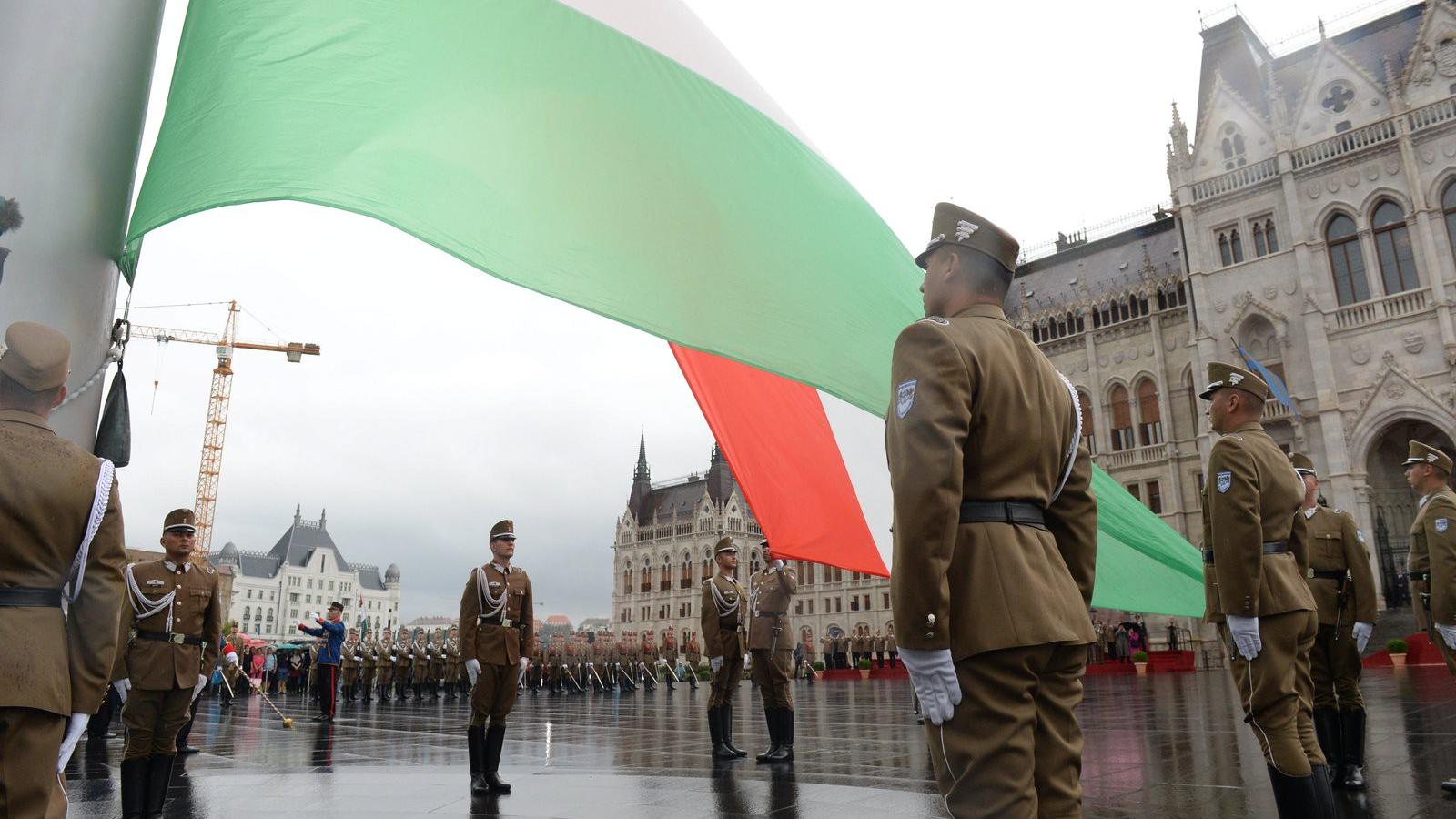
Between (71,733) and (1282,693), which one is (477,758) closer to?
(71,733)

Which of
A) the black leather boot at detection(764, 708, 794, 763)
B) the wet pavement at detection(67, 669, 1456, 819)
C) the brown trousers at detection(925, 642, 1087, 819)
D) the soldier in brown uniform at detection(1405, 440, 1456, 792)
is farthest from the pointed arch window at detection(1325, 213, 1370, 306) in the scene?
the brown trousers at detection(925, 642, 1087, 819)

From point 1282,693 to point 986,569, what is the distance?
2.71 metres

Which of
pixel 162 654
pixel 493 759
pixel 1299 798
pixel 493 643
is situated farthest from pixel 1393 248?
pixel 162 654

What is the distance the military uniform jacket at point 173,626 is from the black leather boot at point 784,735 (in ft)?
15.1

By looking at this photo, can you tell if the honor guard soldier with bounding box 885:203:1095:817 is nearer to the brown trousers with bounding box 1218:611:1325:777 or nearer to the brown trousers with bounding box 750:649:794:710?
the brown trousers with bounding box 1218:611:1325:777

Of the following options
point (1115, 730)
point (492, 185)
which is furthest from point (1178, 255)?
point (492, 185)

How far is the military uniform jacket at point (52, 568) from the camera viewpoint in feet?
8.71

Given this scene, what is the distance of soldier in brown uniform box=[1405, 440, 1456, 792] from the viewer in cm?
600

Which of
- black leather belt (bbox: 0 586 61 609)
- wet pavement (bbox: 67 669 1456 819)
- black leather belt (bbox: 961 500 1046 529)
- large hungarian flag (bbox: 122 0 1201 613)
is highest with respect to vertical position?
large hungarian flag (bbox: 122 0 1201 613)

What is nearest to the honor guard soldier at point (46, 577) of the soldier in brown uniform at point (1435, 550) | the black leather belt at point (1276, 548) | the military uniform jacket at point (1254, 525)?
the military uniform jacket at point (1254, 525)

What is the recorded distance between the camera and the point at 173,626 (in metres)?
6.11

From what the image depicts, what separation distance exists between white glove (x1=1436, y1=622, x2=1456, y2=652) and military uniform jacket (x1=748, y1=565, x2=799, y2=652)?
17.3 feet

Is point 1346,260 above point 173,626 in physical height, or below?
above

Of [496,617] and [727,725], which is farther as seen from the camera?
[727,725]
